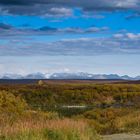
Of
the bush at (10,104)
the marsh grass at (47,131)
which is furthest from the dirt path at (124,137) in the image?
the bush at (10,104)

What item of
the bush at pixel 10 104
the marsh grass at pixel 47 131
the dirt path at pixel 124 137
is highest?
the bush at pixel 10 104

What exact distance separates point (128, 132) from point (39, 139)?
29.7 feet

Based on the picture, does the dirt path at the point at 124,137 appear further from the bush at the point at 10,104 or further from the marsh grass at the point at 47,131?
the bush at the point at 10,104

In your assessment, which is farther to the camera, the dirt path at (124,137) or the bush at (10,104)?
the bush at (10,104)

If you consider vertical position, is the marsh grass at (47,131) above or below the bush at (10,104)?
below

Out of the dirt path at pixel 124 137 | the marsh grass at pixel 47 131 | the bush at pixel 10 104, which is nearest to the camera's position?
the marsh grass at pixel 47 131

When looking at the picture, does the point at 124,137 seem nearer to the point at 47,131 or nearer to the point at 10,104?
the point at 47,131

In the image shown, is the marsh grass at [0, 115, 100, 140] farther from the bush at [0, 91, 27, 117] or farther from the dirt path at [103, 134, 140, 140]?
the bush at [0, 91, 27, 117]

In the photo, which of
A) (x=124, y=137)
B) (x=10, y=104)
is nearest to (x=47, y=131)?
(x=124, y=137)

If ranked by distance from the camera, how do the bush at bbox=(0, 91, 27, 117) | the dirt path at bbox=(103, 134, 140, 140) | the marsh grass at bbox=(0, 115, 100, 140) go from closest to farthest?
the marsh grass at bbox=(0, 115, 100, 140), the dirt path at bbox=(103, 134, 140, 140), the bush at bbox=(0, 91, 27, 117)

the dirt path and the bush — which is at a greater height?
the bush

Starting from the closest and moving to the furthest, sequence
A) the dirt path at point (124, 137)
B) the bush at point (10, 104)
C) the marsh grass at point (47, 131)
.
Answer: the marsh grass at point (47, 131), the dirt path at point (124, 137), the bush at point (10, 104)

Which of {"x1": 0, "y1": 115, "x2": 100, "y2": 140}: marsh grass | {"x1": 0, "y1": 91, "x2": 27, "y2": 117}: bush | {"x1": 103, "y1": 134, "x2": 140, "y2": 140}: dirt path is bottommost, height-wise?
{"x1": 103, "y1": 134, "x2": 140, "y2": 140}: dirt path

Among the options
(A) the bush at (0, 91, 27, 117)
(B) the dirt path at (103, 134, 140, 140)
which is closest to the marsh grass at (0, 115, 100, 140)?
(B) the dirt path at (103, 134, 140, 140)
